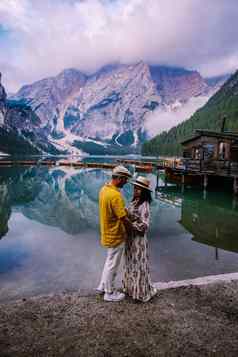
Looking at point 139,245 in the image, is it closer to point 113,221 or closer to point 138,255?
point 138,255

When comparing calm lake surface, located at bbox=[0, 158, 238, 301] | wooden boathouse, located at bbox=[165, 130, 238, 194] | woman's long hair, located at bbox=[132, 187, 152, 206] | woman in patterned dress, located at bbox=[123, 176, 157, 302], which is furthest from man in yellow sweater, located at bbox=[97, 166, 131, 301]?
wooden boathouse, located at bbox=[165, 130, 238, 194]

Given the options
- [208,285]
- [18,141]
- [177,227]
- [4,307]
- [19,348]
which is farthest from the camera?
[18,141]

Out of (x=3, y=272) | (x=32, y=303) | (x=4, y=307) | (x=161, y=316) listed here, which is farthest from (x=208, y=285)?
(x=3, y=272)

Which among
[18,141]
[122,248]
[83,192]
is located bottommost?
[83,192]

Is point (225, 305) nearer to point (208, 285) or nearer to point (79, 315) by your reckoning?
point (208, 285)

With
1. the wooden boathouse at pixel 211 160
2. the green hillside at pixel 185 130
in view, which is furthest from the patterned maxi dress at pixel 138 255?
the green hillside at pixel 185 130

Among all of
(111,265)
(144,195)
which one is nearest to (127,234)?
(111,265)

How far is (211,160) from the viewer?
103 ft

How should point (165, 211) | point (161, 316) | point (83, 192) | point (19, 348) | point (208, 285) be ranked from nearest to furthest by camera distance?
1. point (19, 348)
2. point (161, 316)
3. point (208, 285)
4. point (165, 211)
5. point (83, 192)

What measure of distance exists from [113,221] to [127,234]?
0.46m

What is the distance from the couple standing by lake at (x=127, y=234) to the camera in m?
5.27

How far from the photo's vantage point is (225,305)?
553 cm

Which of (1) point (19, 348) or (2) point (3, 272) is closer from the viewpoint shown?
(1) point (19, 348)

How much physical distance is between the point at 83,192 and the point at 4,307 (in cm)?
2884
